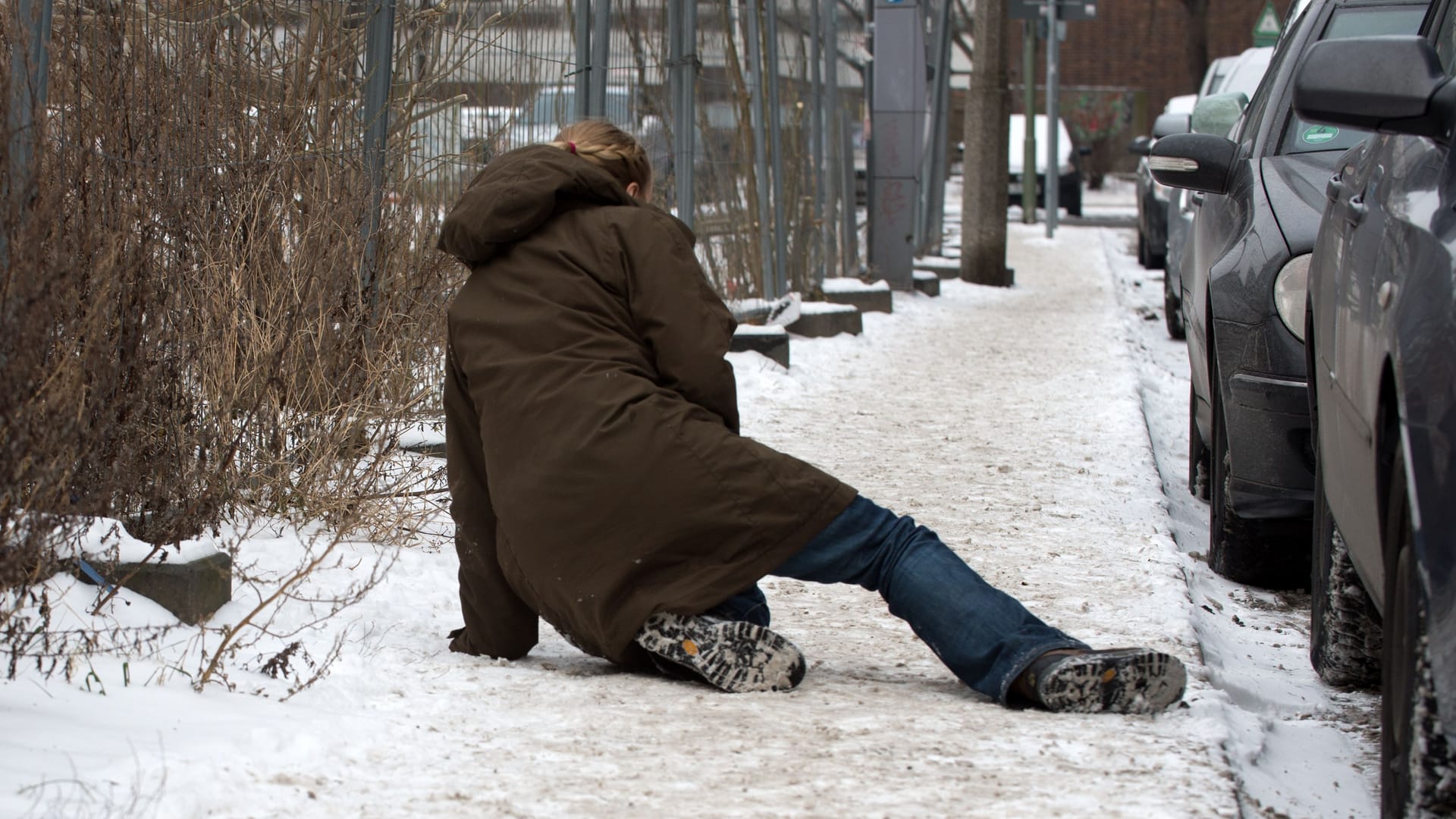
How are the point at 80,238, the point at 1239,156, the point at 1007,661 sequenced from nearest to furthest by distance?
the point at 1007,661
the point at 80,238
the point at 1239,156

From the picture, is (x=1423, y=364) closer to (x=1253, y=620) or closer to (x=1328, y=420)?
(x=1328, y=420)

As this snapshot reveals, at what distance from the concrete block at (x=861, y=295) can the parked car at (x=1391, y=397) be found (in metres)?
8.45

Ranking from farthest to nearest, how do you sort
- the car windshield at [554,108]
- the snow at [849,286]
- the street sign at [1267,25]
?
the street sign at [1267,25], the snow at [849,286], the car windshield at [554,108]

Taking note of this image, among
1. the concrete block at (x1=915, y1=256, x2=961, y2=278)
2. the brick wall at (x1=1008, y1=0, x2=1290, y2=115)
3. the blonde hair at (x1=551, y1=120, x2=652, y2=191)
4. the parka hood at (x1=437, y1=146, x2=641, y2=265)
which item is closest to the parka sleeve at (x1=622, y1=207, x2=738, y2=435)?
the parka hood at (x1=437, y1=146, x2=641, y2=265)

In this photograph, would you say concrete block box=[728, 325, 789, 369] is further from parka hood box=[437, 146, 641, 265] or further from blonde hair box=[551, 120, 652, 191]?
parka hood box=[437, 146, 641, 265]

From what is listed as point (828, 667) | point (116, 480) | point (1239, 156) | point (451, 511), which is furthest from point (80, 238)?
point (1239, 156)

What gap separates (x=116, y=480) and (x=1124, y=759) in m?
2.06

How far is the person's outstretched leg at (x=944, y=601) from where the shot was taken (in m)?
3.61

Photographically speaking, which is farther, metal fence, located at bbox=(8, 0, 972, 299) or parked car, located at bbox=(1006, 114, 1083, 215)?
parked car, located at bbox=(1006, 114, 1083, 215)

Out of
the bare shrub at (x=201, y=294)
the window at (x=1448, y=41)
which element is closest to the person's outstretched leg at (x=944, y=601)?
the bare shrub at (x=201, y=294)

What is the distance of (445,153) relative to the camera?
6.38m

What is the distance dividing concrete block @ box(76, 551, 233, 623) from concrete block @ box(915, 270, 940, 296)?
11102 millimetres

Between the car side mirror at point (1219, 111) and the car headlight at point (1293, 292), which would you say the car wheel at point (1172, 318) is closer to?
the car side mirror at point (1219, 111)

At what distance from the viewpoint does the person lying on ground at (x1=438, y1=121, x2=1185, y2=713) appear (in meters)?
3.62
